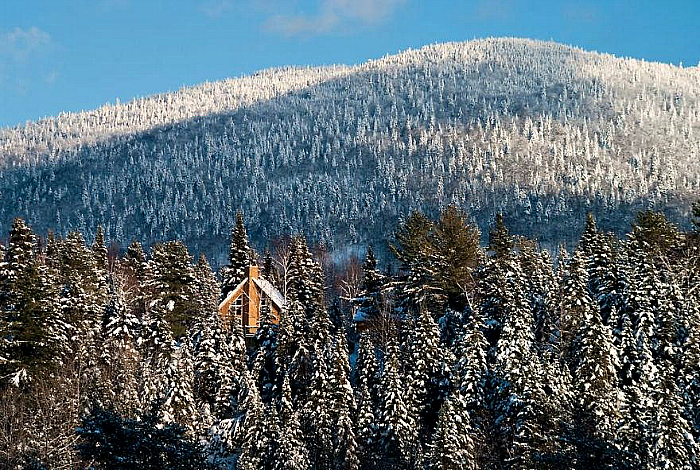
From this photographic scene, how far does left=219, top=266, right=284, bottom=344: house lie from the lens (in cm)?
6731

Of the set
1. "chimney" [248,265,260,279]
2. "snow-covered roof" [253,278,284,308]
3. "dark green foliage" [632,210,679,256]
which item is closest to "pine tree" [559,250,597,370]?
"dark green foliage" [632,210,679,256]

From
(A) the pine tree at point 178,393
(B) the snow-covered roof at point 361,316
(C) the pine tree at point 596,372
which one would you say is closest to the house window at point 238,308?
(B) the snow-covered roof at point 361,316

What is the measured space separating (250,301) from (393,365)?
23.8m

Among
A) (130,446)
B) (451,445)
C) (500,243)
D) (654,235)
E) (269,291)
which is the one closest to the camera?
(130,446)

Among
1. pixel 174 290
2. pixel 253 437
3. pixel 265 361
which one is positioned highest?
pixel 174 290

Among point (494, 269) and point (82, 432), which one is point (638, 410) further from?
point (82, 432)

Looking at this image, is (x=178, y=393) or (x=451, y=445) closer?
(x=451, y=445)

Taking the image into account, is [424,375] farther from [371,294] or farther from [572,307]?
[371,294]

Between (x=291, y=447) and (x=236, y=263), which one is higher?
(x=236, y=263)

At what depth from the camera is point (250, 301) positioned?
67438 millimetres

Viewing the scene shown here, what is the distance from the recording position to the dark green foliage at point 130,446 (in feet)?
79.8

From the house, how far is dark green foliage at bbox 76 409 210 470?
40916 millimetres

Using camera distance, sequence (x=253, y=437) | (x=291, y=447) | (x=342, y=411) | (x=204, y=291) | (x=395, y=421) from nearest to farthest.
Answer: (x=291, y=447)
(x=395, y=421)
(x=253, y=437)
(x=342, y=411)
(x=204, y=291)

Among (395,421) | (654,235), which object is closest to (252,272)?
(395,421)
